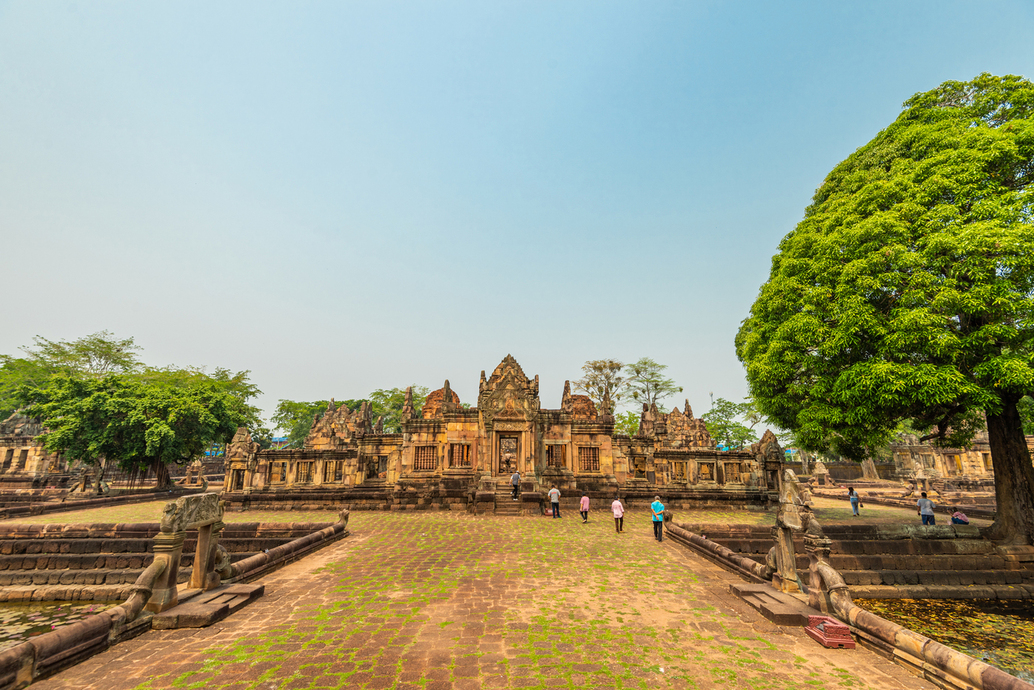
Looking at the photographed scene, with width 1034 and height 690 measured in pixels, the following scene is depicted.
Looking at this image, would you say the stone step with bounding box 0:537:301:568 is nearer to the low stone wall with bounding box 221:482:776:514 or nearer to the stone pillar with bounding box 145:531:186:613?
the stone pillar with bounding box 145:531:186:613

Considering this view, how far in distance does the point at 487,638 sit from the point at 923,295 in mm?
13275

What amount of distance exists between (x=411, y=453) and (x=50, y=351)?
44944 millimetres

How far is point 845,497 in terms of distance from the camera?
94.8ft

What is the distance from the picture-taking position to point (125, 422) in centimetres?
2731

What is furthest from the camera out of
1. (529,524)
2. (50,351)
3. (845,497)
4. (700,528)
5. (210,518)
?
(50,351)

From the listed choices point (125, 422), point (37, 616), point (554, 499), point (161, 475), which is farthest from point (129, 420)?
point (554, 499)

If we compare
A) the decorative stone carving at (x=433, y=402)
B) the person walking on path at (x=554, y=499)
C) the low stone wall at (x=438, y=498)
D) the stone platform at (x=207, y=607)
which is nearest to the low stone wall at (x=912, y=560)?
the person walking on path at (x=554, y=499)

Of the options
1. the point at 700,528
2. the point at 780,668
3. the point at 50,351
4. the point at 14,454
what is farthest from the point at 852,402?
the point at 50,351

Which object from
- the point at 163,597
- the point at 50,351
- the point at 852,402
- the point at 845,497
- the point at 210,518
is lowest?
the point at 845,497

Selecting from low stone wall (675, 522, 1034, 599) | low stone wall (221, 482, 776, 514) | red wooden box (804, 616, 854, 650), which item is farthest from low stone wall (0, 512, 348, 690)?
low stone wall (675, 522, 1034, 599)

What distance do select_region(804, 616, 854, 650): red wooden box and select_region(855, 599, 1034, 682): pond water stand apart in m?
2.17

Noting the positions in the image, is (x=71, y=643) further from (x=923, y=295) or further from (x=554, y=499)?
(x=923, y=295)

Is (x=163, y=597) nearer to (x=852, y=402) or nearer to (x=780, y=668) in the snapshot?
Answer: (x=780, y=668)

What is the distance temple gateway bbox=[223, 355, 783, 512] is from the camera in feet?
72.7
